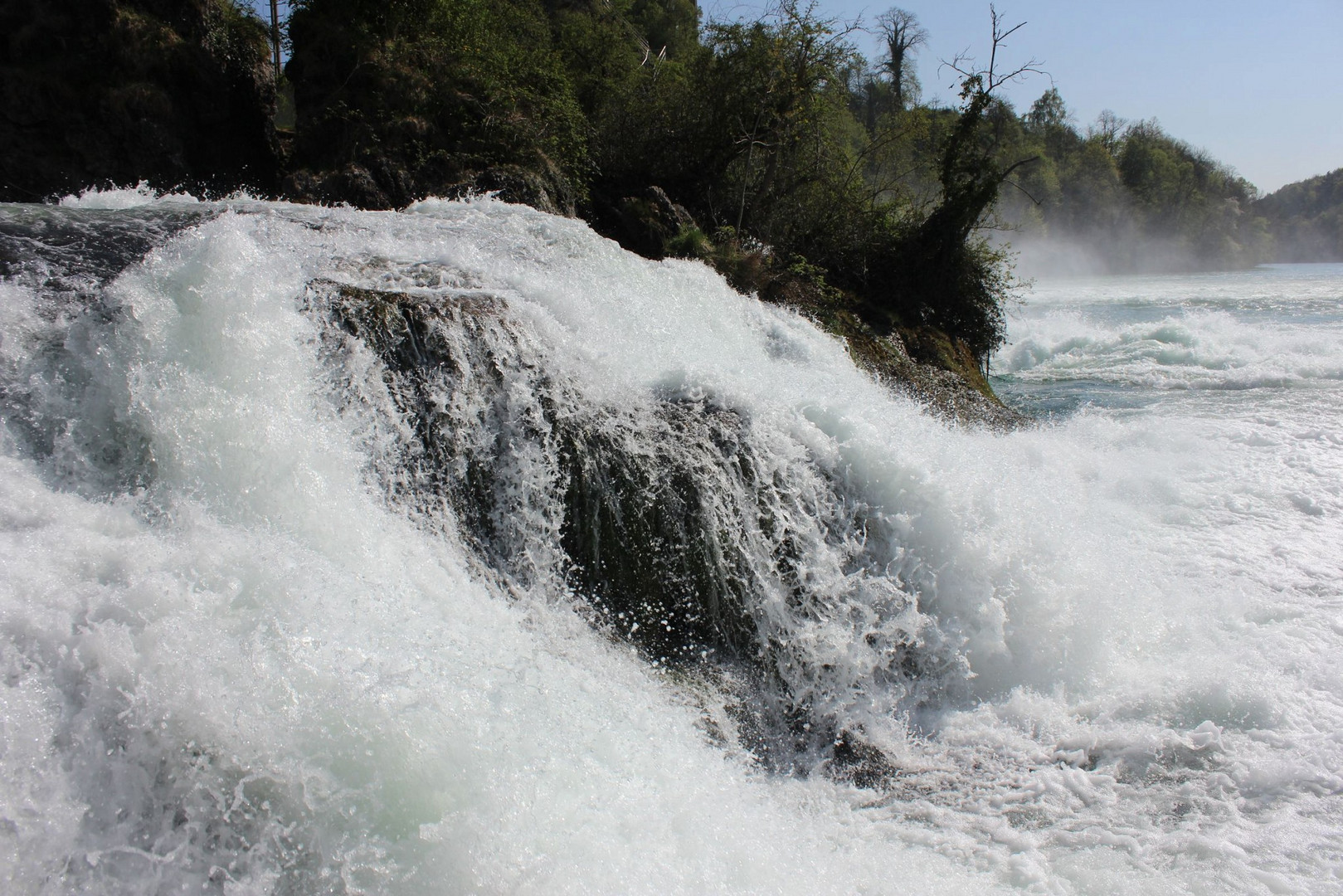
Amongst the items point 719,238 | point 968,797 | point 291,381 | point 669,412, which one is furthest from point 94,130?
point 968,797

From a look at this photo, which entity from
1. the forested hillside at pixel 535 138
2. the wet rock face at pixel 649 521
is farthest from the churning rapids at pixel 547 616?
the forested hillside at pixel 535 138

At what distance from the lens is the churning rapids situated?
2.39m

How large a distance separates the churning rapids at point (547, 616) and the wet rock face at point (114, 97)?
4596 millimetres

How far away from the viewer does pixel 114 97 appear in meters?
9.55

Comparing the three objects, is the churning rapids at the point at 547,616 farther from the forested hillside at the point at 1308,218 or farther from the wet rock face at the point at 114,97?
the forested hillside at the point at 1308,218

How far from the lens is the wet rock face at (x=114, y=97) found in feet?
31.0

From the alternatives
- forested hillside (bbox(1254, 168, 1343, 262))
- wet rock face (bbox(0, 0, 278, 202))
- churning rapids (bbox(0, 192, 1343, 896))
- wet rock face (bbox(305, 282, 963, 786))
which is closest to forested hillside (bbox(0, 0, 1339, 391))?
wet rock face (bbox(0, 0, 278, 202))

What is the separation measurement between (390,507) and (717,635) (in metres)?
1.82

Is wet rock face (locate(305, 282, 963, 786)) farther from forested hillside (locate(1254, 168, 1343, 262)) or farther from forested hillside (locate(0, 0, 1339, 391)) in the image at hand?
forested hillside (locate(1254, 168, 1343, 262))

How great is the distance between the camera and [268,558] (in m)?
2.97

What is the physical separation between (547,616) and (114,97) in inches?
391

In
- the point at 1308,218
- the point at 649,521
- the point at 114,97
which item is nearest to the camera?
the point at 649,521

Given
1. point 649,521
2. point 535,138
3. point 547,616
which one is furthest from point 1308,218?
point 547,616

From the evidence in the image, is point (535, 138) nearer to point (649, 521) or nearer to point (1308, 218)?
point (649, 521)
